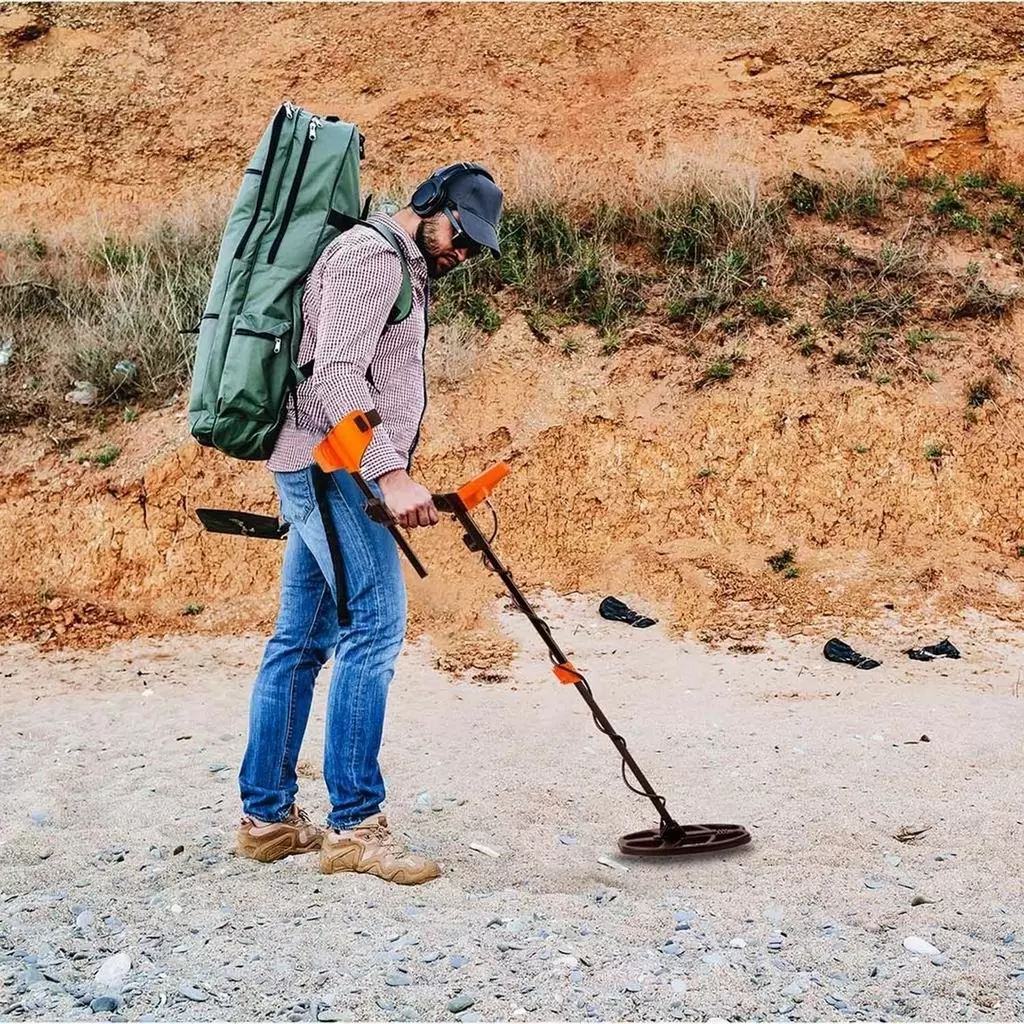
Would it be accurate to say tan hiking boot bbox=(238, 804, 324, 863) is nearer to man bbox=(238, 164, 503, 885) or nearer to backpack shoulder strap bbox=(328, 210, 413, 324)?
man bbox=(238, 164, 503, 885)

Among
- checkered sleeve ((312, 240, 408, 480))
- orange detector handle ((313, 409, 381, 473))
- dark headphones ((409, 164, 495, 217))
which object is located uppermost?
dark headphones ((409, 164, 495, 217))

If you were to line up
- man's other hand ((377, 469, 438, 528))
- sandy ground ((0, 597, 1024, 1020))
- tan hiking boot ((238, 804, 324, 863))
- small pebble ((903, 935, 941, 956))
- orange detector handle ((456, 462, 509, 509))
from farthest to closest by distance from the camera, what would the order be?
tan hiking boot ((238, 804, 324, 863)) → orange detector handle ((456, 462, 509, 509)) → man's other hand ((377, 469, 438, 528)) → small pebble ((903, 935, 941, 956)) → sandy ground ((0, 597, 1024, 1020))

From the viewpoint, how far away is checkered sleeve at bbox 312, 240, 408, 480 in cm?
288

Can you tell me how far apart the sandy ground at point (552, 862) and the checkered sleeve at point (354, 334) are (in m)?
1.22

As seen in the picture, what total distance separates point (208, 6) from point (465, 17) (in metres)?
2.74

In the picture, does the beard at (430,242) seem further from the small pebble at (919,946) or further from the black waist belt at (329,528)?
the small pebble at (919,946)

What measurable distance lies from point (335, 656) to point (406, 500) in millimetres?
610

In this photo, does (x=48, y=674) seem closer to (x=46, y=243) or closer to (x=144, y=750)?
(x=144, y=750)

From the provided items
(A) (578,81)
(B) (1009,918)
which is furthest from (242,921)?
(A) (578,81)

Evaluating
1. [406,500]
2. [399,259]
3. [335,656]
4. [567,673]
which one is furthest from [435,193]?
[567,673]

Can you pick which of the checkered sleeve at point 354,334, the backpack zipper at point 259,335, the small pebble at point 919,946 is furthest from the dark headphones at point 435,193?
the small pebble at point 919,946

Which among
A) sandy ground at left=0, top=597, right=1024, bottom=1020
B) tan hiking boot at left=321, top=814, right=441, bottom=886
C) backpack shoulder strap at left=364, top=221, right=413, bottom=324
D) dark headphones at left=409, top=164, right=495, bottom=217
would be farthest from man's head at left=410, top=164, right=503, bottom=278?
sandy ground at left=0, top=597, right=1024, bottom=1020

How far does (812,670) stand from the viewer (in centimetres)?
625

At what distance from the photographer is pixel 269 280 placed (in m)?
2.99
